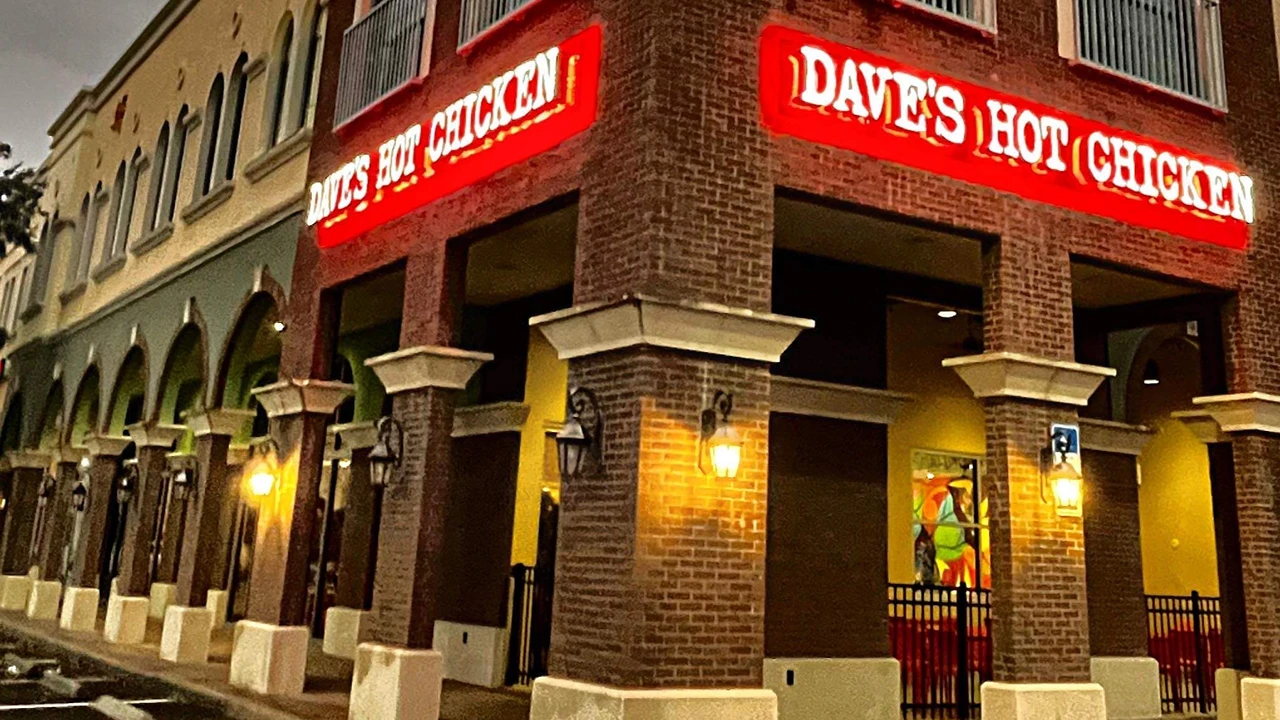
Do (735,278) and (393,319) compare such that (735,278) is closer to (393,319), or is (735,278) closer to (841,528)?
(841,528)

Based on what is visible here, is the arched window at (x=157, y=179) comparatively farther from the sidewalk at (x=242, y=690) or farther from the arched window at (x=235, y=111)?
the sidewalk at (x=242, y=690)

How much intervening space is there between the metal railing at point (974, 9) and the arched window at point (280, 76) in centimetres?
1005

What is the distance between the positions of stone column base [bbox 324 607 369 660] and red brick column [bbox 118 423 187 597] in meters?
3.05

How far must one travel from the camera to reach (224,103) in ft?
59.5

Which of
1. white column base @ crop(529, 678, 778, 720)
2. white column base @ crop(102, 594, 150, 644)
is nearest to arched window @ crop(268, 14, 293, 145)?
white column base @ crop(102, 594, 150, 644)

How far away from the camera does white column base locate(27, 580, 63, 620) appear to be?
69.4 ft

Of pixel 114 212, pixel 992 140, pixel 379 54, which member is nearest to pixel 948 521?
pixel 992 140

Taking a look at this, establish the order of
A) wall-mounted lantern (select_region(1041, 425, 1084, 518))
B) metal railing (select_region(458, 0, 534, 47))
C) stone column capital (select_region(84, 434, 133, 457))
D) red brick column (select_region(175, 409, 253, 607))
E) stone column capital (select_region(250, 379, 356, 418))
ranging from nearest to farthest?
wall-mounted lantern (select_region(1041, 425, 1084, 518)) < metal railing (select_region(458, 0, 534, 47)) < stone column capital (select_region(250, 379, 356, 418)) < red brick column (select_region(175, 409, 253, 607)) < stone column capital (select_region(84, 434, 133, 457))

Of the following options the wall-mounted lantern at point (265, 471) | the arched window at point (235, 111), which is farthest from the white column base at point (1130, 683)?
the arched window at point (235, 111)

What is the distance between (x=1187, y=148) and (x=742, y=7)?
581 centimetres

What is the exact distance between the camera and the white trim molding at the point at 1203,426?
39.3 ft

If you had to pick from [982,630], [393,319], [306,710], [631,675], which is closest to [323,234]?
[393,319]

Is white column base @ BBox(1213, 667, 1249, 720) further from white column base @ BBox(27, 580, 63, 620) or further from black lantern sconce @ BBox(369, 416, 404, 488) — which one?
white column base @ BBox(27, 580, 63, 620)

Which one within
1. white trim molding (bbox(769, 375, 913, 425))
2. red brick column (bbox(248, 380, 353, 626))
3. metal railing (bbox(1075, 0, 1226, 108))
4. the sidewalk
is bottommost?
the sidewalk
